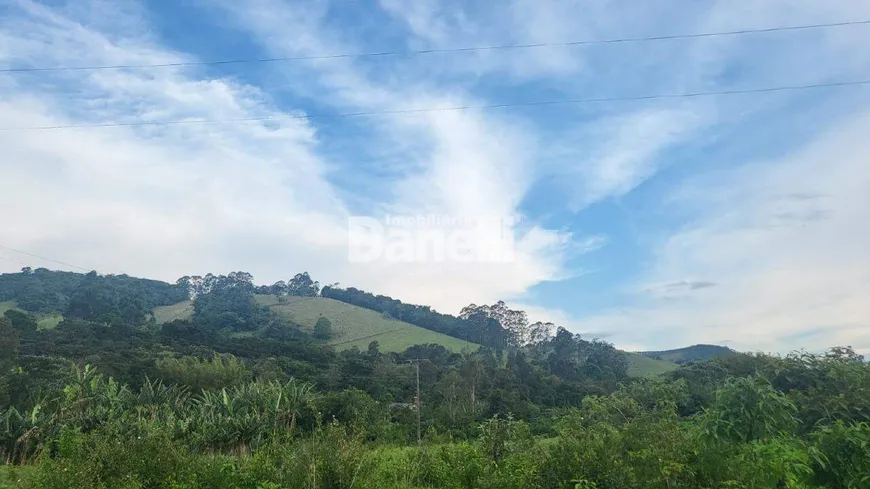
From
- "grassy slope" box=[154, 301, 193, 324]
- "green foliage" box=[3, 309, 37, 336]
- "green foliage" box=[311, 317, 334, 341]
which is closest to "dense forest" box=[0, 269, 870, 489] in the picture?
"green foliage" box=[3, 309, 37, 336]

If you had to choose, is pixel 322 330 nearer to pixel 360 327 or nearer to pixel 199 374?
pixel 360 327

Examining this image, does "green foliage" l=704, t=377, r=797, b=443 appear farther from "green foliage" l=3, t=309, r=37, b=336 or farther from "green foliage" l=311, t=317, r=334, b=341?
"green foliage" l=311, t=317, r=334, b=341

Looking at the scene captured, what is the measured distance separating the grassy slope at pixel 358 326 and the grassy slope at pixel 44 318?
87.3ft

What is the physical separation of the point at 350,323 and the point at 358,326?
55.4 inches

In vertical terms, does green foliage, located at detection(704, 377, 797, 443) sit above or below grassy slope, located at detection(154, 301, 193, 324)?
below

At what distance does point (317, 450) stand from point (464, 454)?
268 centimetres

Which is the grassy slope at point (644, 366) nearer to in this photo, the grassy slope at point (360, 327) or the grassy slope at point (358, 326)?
the grassy slope at point (360, 327)

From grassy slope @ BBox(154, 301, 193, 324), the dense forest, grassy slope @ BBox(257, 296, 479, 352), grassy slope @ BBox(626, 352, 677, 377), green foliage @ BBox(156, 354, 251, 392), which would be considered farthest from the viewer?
grassy slope @ BBox(154, 301, 193, 324)

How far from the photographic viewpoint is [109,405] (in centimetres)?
2117

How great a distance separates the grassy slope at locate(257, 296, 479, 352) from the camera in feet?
Result: 225

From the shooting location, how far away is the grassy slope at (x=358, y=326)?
68.7 m

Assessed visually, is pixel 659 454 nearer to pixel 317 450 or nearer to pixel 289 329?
pixel 317 450

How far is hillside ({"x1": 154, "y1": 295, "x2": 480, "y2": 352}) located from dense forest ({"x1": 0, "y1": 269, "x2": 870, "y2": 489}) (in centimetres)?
987

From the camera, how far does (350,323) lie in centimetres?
7706
